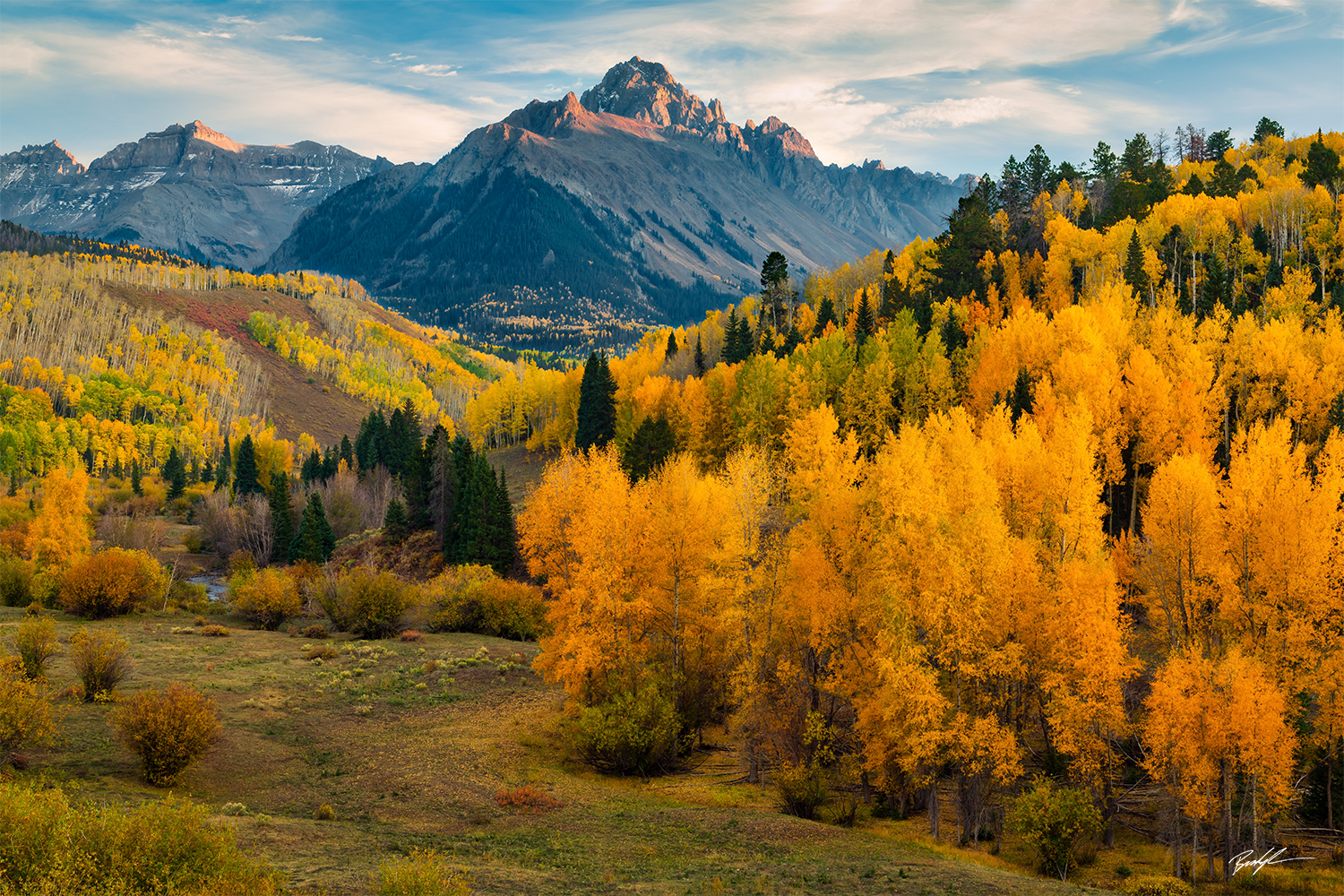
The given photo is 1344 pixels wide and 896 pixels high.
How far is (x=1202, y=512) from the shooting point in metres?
42.0

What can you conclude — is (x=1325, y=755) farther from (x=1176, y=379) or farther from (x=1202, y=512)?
(x=1176, y=379)

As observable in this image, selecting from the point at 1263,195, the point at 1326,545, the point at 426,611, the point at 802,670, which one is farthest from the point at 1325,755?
the point at 1263,195

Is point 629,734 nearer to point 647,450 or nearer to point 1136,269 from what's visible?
point 647,450

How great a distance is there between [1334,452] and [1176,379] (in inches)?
852

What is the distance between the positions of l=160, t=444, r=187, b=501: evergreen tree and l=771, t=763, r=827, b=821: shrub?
157m

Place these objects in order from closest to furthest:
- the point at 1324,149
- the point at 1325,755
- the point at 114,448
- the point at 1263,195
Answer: the point at 1325,755, the point at 1263,195, the point at 1324,149, the point at 114,448

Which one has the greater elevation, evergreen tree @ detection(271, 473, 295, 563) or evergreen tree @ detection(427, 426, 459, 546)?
evergreen tree @ detection(427, 426, 459, 546)

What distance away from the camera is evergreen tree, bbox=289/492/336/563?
311 ft

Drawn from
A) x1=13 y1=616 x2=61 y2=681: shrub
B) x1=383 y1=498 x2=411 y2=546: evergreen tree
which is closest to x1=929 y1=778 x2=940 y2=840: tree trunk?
x1=13 y1=616 x2=61 y2=681: shrub

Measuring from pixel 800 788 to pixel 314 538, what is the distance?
7626 cm

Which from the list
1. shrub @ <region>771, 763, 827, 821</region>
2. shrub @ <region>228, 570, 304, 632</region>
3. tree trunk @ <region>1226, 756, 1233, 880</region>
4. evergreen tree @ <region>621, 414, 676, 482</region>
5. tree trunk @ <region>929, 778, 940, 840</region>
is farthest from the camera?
evergreen tree @ <region>621, 414, 676, 482</region>

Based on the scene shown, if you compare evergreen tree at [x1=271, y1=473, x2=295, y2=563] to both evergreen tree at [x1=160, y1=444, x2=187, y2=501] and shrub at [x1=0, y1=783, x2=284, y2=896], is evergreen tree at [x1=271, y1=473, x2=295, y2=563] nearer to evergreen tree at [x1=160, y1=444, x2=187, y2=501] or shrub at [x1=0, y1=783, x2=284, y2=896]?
evergreen tree at [x1=160, y1=444, x2=187, y2=501]

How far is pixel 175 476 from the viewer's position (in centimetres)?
16375

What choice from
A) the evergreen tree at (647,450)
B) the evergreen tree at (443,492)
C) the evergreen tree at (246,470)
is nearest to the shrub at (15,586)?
the evergreen tree at (443,492)
